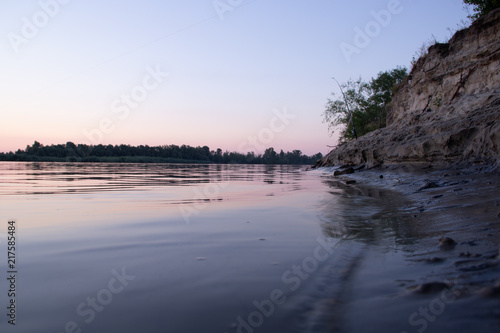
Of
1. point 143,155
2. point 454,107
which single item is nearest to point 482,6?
point 454,107

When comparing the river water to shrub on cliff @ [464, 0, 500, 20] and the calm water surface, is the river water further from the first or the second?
shrub on cliff @ [464, 0, 500, 20]

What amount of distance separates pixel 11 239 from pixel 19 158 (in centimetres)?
8101

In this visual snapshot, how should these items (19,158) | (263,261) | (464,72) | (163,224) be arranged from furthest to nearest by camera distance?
1. (19,158)
2. (464,72)
3. (163,224)
4. (263,261)

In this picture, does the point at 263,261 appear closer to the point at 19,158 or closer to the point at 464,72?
the point at 464,72

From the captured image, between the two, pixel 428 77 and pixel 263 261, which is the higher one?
pixel 428 77

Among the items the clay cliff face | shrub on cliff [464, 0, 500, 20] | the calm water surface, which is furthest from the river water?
shrub on cliff [464, 0, 500, 20]

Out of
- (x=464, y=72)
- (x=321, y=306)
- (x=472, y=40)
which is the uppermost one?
(x=472, y=40)

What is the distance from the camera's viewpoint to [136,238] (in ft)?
9.75

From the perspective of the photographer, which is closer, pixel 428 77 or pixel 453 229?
pixel 453 229

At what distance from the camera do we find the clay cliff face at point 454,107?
810 centimetres

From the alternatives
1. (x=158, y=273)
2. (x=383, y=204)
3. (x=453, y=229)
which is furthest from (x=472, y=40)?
(x=158, y=273)

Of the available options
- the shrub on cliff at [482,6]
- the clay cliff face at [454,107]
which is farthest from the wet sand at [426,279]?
the shrub on cliff at [482,6]

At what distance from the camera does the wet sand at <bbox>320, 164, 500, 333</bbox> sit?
138 centimetres

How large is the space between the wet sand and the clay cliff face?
4735 mm
